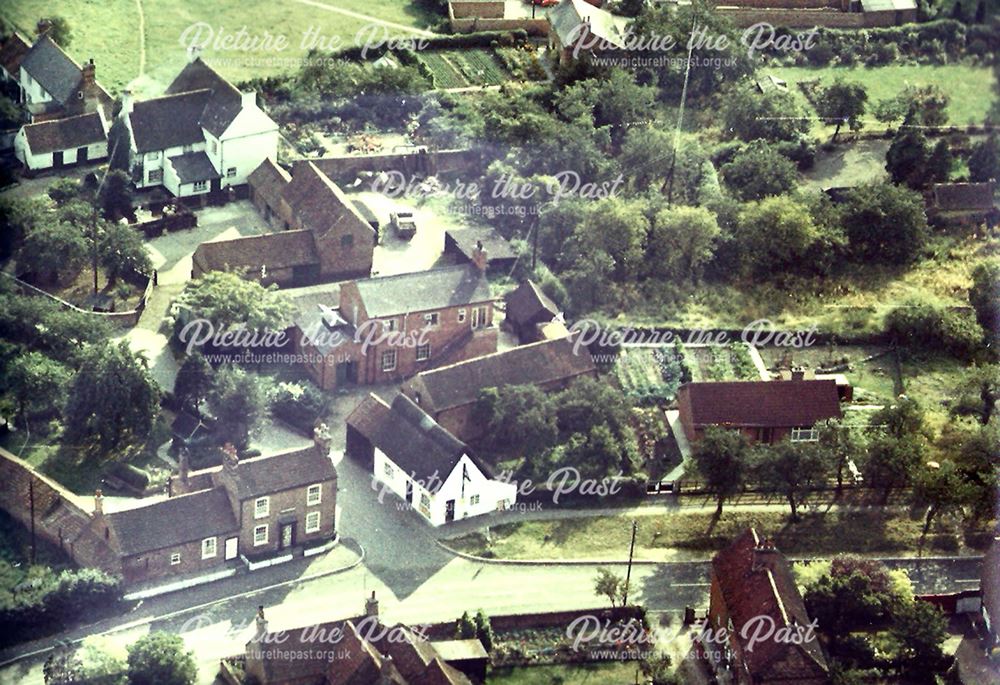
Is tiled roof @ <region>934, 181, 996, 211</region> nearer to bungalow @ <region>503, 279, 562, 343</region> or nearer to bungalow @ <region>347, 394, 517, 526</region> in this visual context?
bungalow @ <region>503, 279, 562, 343</region>

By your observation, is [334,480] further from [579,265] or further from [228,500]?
[579,265]

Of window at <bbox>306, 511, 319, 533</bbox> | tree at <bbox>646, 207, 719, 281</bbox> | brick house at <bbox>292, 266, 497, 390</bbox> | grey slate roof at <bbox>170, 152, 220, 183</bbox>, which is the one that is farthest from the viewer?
grey slate roof at <bbox>170, 152, 220, 183</bbox>

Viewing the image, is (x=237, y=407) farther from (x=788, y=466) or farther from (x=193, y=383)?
(x=788, y=466)

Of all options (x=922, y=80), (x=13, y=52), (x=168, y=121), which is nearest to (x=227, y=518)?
(x=168, y=121)

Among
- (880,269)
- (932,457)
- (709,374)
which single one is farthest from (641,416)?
(880,269)

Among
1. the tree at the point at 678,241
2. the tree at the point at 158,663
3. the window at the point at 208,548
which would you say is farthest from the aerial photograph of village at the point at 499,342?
the window at the point at 208,548

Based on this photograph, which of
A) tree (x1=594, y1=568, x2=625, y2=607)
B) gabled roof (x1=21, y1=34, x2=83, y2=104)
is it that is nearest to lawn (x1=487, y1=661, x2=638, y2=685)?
tree (x1=594, y1=568, x2=625, y2=607)

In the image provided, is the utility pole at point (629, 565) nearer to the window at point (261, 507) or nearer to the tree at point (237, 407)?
the window at point (261, 507)
